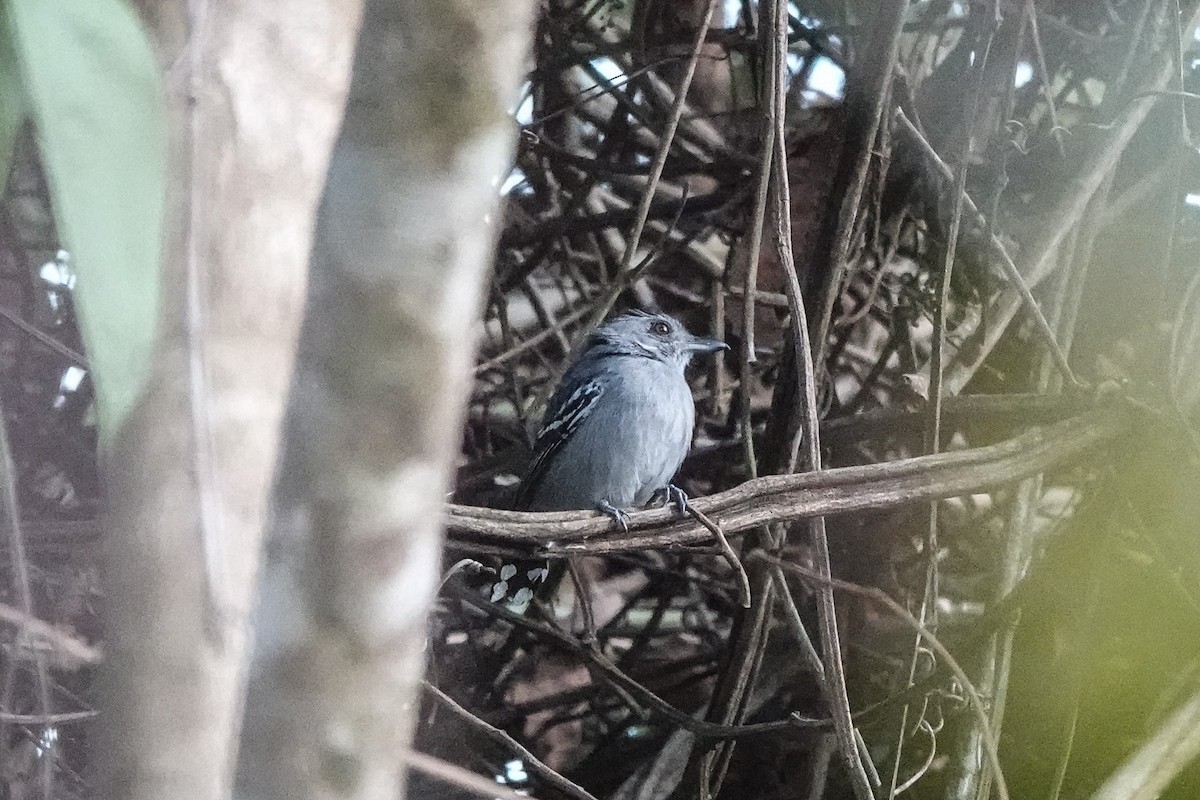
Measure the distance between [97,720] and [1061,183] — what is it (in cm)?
325

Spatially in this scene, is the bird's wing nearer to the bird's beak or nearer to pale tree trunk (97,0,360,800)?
Answer: the bird's beak

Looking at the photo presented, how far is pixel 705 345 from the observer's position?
12.8 feet

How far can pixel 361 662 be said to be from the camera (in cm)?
71

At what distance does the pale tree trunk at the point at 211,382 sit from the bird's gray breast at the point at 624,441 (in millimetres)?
3305

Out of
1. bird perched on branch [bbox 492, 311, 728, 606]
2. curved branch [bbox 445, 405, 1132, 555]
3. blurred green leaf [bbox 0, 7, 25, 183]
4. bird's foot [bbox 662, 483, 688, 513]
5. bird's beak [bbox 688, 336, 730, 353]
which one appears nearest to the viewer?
blurred green leaf [bbox 0, 7, 25, 183]

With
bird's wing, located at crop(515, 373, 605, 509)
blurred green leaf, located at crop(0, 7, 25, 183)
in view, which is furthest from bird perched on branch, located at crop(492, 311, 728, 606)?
blurred green leaf, located at crop(0, 7, 25, 183)

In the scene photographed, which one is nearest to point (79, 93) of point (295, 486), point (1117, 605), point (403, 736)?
point (295, 486)

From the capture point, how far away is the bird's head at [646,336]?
13.6 feet

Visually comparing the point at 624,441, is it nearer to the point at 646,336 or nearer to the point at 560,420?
the point at 560,420

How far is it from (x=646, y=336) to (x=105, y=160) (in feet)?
11.9

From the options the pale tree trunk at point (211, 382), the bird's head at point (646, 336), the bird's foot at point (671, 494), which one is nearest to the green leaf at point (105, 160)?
the pale tree trunk at point (211, 382)

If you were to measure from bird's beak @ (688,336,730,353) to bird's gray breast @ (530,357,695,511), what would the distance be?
197 millimetres

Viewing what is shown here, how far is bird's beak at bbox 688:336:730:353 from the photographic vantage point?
382 centimetres

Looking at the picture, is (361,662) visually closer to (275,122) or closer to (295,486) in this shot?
(295,486)
